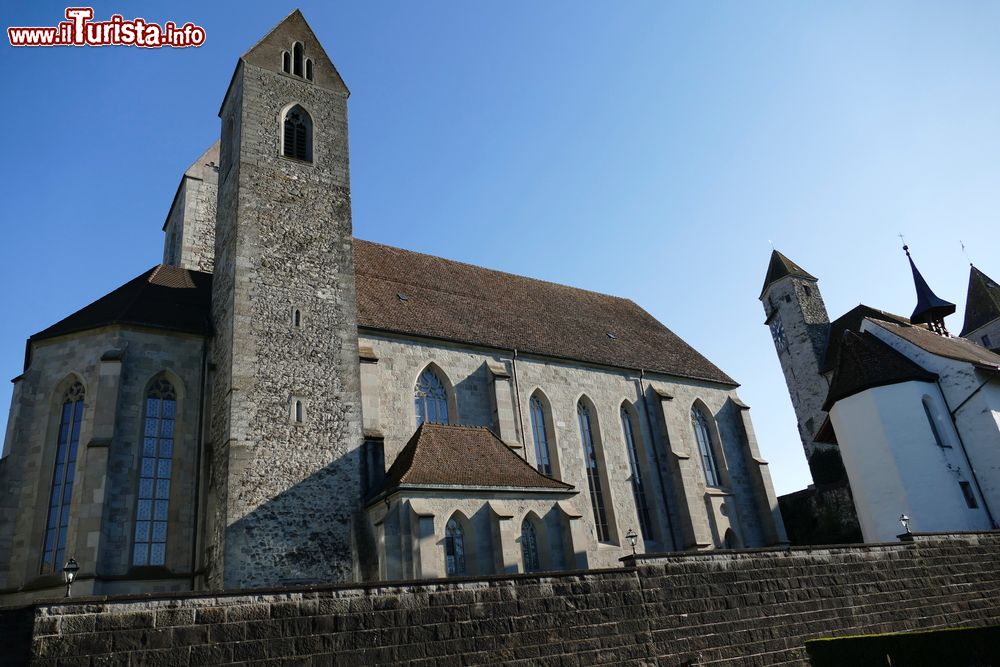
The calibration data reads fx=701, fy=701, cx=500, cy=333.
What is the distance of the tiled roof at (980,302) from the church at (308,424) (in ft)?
118

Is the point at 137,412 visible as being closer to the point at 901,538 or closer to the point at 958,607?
the point at 901,538

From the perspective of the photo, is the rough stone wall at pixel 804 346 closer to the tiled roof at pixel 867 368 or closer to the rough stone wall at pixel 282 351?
the tiled roof at pixel 867 368

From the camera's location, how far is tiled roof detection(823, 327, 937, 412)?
945 inches

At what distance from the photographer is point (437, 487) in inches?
672

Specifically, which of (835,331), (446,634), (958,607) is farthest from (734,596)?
(835,331)

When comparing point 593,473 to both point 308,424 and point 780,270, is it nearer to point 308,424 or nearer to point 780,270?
point 308,424

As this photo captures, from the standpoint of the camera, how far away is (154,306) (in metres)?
21.1

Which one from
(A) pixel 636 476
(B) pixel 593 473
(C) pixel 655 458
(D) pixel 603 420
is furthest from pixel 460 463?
(C) pixel 655 458

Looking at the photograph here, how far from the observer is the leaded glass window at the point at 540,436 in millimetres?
24531

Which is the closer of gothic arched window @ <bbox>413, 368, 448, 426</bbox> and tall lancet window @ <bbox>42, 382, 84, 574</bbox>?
tall lancet window @ <bbox>42, 382, 84, 574</bbox>

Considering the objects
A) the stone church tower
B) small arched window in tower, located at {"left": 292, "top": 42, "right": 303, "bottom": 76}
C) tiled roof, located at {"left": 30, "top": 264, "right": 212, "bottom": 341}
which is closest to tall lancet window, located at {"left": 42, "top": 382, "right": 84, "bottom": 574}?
tiled roof, located at {"left": 30, "top": 264, "right": 212, "bottom": 341}

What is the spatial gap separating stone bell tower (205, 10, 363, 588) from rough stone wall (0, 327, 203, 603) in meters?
0.87

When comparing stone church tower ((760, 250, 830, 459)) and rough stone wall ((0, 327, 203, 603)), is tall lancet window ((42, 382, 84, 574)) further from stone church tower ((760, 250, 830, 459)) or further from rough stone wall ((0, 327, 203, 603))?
stone church tower ((760, 250, 830, 459))

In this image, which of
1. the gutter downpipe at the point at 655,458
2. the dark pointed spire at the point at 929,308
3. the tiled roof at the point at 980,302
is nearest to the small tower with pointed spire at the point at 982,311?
the tiled roof at the point at 980,302
